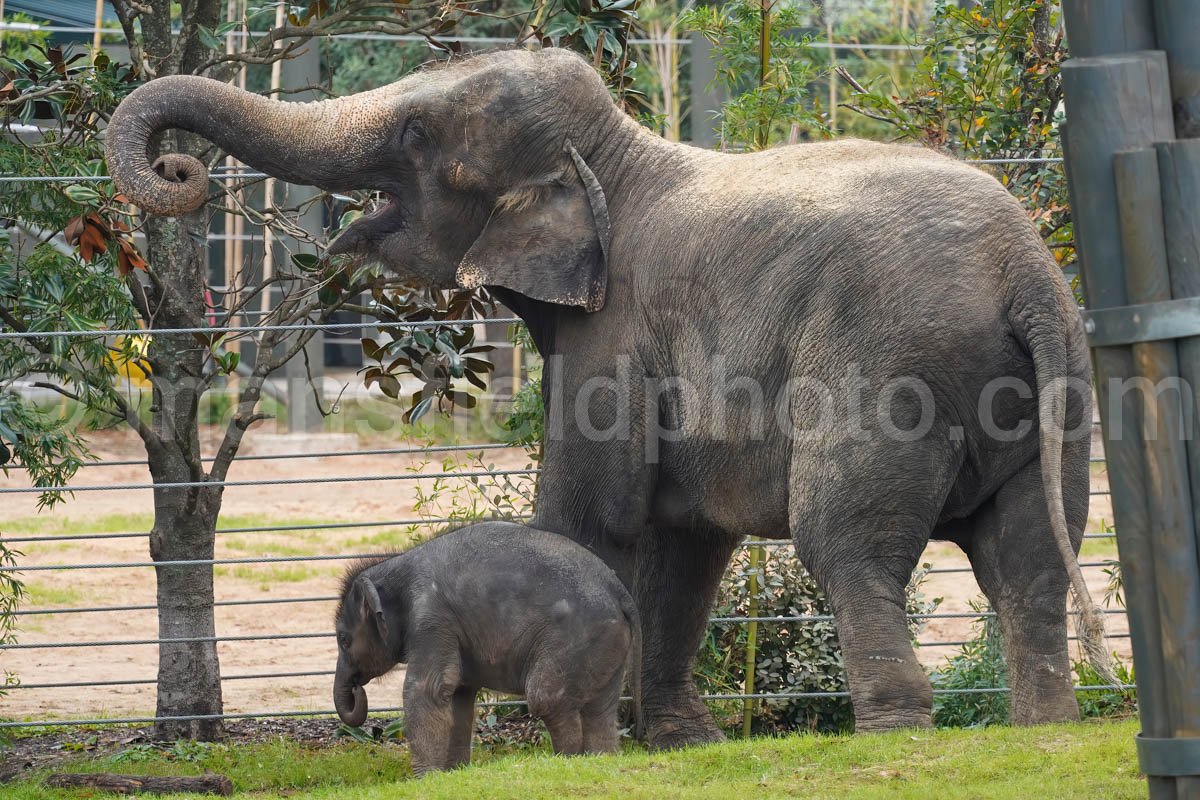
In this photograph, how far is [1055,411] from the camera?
4.77 meters

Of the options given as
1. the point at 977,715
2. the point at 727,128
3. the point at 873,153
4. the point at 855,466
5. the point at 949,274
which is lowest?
the point at 977,715

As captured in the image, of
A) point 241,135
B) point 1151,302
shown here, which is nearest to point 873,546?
point 1151,302

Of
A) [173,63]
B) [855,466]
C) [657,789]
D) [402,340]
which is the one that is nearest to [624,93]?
[402,340]

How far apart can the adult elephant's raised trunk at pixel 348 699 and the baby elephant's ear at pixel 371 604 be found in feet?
0.89

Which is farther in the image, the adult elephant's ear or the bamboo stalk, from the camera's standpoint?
the bamboo stalk

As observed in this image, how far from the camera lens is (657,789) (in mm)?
4543

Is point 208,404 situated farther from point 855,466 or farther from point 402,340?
point 855,466

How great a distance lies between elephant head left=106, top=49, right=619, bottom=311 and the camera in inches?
219

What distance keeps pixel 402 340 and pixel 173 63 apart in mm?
1652

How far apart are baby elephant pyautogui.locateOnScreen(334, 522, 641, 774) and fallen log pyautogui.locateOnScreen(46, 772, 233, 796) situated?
0.83 m

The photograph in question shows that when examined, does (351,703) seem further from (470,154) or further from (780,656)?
(780,656)

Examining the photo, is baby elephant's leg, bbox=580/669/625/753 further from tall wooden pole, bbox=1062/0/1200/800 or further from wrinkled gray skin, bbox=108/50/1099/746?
tall wooden pole, bbox=1062/0/1200/800

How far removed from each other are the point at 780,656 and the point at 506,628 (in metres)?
2.34

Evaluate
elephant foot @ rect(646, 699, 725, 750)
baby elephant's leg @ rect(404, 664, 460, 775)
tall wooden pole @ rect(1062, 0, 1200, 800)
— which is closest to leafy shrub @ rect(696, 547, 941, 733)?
elephant foot @ rect(646, 699, 725, 750)
